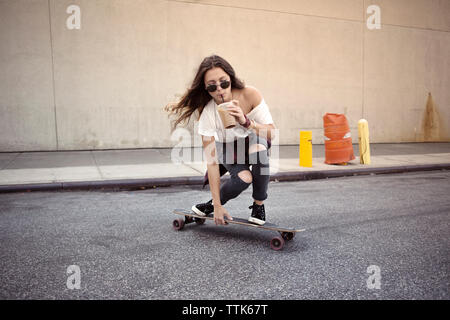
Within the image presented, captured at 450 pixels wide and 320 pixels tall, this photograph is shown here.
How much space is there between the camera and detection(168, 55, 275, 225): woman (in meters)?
3.50

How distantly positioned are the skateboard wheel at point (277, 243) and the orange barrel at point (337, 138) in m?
5.88

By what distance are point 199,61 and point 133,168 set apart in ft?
19.8

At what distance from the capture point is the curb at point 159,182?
664 cm

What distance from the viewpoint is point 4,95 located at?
445 inches

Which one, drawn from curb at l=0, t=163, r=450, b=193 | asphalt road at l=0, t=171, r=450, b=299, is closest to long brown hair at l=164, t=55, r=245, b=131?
asphalt road at l=0, t=171, r=450, b=299

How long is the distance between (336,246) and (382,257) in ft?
1.43

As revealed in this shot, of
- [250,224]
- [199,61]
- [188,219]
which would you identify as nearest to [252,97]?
[250,224]

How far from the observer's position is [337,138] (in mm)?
9062

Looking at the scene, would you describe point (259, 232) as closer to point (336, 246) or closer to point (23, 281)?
point (336, 246)

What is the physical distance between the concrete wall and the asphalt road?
6567 mm

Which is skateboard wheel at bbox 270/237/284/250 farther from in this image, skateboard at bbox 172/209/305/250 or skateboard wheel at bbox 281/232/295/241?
skateboard wheel at bbox 281/232/295/241

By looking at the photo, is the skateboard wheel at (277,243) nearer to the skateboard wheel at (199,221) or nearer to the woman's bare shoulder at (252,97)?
the skateboard wheel at (199,221)

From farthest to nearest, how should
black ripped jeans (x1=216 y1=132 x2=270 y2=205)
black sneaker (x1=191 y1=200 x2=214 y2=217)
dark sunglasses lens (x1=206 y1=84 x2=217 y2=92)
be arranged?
black sneaker (x1=191 y1=200 x2=214 y2=217) < black ripped jeans (x1=216 y1=132 x2=270 y2=205) < dark sunglasses lens (x1=206 y1=84 x2=217 y2=92)
